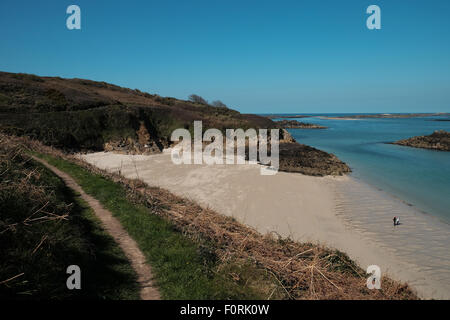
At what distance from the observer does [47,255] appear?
4.35m

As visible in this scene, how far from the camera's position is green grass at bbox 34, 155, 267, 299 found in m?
4.73

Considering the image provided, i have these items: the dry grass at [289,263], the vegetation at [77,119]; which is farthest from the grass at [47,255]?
the vegetation at [77,119]

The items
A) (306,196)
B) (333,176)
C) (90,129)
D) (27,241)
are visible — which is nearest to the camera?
(27,241)

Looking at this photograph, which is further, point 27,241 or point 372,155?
point 372,155

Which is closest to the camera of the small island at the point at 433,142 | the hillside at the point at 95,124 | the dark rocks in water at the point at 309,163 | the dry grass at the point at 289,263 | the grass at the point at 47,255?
the grass at the point at 47,255

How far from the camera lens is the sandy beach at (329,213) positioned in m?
10.8

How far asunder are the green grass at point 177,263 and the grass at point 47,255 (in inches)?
23.4

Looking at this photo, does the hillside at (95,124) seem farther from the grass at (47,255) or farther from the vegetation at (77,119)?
the grass at (47,255)

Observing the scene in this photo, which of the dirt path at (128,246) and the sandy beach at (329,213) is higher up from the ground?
the dirt path at (128,246)

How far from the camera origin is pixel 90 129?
32.1 m

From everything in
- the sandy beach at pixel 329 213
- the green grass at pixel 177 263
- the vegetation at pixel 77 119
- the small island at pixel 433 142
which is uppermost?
the vegetation at pixel 77 119
